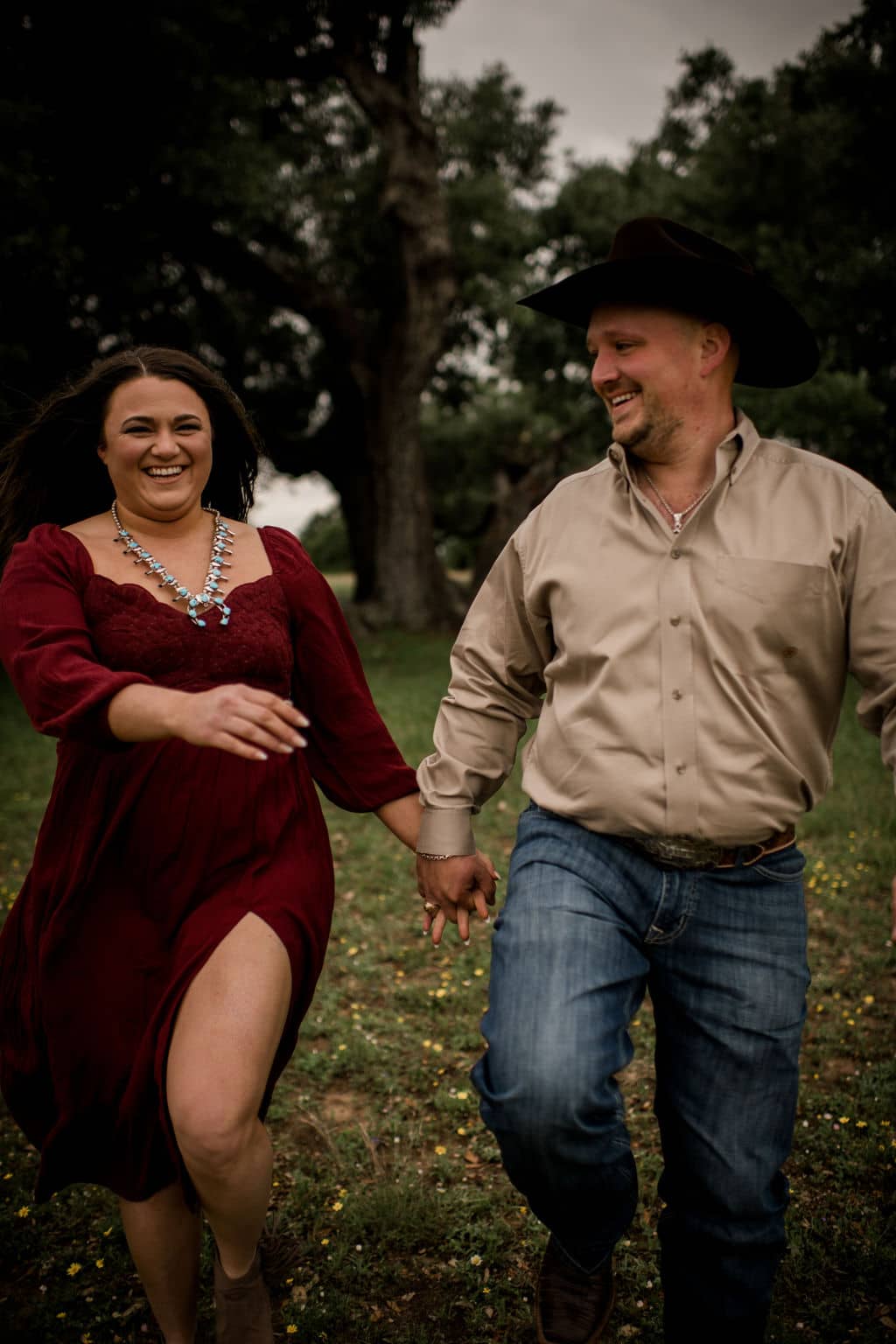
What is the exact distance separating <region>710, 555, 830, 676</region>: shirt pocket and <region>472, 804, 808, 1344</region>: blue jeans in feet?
1.74

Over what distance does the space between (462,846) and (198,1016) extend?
0.97m

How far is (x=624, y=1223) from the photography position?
279 cm

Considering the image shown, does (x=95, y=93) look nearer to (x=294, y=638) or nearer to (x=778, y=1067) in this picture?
(x=294, y=638)

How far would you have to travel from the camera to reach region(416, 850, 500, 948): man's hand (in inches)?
126

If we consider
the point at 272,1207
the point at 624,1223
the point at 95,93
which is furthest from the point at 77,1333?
the point at 95,93

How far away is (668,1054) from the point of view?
2.76m

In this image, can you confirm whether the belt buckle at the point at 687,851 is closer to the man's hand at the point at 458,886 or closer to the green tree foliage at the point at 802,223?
the man's hand at the point at 458,886

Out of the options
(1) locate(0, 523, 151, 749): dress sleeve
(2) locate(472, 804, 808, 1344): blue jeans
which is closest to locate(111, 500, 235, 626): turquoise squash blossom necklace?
(1) locate(0, 523, 151, 749): dress sleeve

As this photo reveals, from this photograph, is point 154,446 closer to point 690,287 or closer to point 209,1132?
point 690,287

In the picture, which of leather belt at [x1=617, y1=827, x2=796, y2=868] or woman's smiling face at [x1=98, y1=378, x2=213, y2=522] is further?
woman's smiling face at [x1=98, y1=378, x2=213, y2=522]

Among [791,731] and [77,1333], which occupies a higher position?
[791,731]

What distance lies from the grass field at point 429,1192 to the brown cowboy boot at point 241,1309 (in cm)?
39

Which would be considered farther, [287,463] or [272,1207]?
[287,463]

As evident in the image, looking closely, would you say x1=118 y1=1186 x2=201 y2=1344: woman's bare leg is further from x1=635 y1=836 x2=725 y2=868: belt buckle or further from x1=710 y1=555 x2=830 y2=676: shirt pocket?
x1=710 y1=555 x2=830 y2=676: shirt pocket
